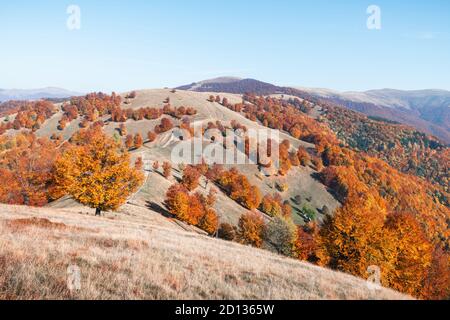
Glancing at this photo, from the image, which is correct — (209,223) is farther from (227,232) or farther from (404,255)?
(404,255)

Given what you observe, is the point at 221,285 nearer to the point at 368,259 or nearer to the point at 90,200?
the point at 90,200

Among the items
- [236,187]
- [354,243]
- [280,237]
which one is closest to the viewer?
[354,243]

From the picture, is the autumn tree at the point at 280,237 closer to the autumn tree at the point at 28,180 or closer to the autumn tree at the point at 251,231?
the autumn tree at the point at 251,231

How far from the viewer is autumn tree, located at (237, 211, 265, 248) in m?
86.1

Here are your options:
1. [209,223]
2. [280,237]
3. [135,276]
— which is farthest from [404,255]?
[209,223]

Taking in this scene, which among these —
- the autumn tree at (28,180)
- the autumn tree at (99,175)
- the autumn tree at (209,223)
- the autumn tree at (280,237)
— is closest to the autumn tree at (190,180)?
the autumn tree at (209,223)

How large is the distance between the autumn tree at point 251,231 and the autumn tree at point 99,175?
5174 cm

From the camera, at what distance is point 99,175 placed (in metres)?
38.5

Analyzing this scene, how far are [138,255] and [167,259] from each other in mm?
1223

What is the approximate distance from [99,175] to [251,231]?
57551 mm

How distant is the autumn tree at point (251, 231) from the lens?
86125mm

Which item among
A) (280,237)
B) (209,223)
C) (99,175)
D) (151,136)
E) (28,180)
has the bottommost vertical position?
(209,223)

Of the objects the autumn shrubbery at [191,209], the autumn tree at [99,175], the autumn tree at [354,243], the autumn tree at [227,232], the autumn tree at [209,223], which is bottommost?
the autumn tree at [227,232]
